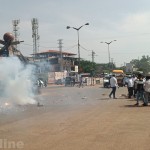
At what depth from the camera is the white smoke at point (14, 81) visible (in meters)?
19.0

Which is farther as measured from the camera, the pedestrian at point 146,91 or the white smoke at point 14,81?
the white smoke at point 14,81

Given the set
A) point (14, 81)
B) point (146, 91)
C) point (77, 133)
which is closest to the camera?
point (77, 133)

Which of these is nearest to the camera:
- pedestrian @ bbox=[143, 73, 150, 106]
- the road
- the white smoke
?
the road

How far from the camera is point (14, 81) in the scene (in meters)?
19.4

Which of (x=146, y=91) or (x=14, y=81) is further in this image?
(x=14, y=81)

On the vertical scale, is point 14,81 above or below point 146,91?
above

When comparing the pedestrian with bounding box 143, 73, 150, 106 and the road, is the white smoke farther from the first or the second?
the pedestrian with bounding box 143, 73, 150, 106

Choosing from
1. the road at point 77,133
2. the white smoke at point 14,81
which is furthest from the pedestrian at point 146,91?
the white smoke at point 14,81

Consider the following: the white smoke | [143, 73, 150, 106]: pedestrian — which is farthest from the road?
the white smoke

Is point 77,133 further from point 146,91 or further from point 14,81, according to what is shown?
point 14,81

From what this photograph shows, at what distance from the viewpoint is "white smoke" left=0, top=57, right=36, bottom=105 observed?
62.4 feet

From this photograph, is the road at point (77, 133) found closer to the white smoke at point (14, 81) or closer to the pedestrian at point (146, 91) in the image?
the pedestrian at point (146, 91)

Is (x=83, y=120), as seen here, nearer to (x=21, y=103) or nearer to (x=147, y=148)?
(x=147, y=148)

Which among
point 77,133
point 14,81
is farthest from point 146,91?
point 77,133
